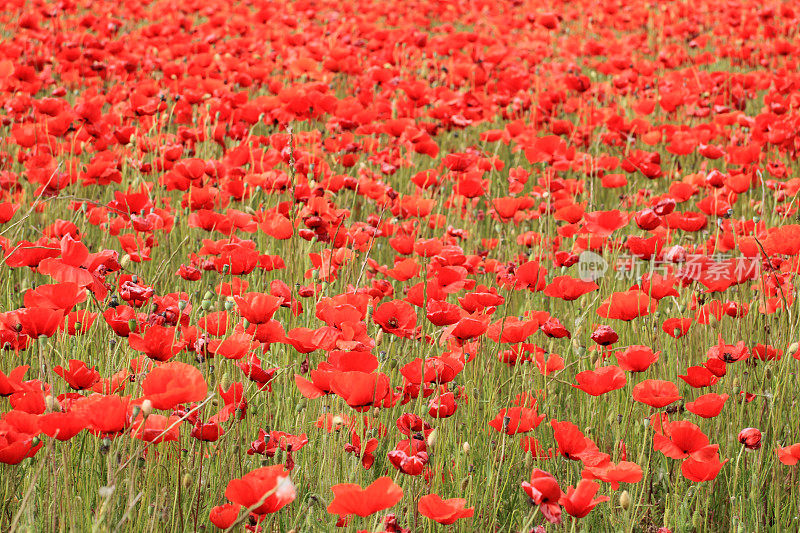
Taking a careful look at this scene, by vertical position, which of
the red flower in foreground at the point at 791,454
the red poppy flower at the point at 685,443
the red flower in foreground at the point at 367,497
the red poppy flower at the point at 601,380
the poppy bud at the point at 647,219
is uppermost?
the red flower in foreground at the point at 367,497

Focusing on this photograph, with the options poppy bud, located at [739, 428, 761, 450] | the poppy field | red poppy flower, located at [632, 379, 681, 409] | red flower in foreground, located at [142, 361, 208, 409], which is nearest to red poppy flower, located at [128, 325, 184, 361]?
the poppy field

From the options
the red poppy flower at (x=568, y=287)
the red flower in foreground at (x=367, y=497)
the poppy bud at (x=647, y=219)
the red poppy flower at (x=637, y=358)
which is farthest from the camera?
the poppy bud at (x=647, y=219)

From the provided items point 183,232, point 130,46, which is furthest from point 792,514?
point 130,46

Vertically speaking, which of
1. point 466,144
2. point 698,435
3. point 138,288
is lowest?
point 466,144

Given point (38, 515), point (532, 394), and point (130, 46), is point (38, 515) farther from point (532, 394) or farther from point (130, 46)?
point (130, 46)

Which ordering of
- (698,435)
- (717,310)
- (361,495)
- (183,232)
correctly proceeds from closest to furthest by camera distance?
1. (361,495)
2. (698,435)
3. (717,310)
4. (183,232)

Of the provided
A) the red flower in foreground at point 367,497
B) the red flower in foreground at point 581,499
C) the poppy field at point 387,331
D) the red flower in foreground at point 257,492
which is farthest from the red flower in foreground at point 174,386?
the red flower in foreground at point 581,499

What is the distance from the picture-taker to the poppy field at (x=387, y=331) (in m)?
1.66

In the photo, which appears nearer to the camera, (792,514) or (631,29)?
(792,514)

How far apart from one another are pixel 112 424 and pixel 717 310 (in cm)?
201

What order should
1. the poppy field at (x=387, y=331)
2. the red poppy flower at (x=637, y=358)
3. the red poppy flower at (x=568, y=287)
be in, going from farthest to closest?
the red poppy flower at (x=568, y=287), the red poppy flower at (x=637, y=358), the poppy field at (x=387, y=331)

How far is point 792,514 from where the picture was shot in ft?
6.42

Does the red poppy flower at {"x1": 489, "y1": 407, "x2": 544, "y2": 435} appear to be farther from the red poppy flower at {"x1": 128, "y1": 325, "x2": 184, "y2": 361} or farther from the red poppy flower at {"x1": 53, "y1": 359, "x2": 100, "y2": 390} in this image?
the red poppy flower at {"x1": 53, "y1": 359, "x2": 100, "y2": 390}

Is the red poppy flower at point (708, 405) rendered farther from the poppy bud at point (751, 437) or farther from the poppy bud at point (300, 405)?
the poppy bud at point (300, 405)
